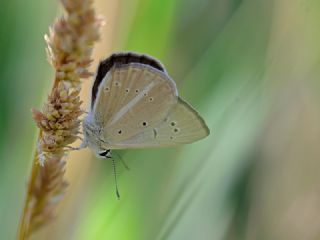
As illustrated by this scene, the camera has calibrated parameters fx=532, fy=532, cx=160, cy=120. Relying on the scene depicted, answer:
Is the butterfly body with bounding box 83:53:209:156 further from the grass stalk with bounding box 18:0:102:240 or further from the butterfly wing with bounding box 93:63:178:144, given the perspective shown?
the grass stalk with bounding box 18:0:102:240

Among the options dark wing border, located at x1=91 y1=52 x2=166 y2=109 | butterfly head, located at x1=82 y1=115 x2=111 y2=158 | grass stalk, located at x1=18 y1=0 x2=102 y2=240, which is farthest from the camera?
butterfly head, located at x1=82 y1=115 x2=111 y2=158

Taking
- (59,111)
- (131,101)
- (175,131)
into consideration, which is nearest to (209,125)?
(175,131)

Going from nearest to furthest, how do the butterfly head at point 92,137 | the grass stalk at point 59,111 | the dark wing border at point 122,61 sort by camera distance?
1. the grass stalk at point 59,111
2. the dark wing border at point 122,61
3. the butterfly head at point 92,137

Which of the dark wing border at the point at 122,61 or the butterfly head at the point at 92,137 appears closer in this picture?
the dark wing border at the point at 122,61

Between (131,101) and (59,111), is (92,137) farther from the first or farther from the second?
(59,111)

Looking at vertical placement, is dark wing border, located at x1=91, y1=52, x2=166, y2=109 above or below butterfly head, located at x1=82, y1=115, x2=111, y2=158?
above

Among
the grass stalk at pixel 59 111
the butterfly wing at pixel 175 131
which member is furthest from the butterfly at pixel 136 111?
the grass stalk at pixel 59 111

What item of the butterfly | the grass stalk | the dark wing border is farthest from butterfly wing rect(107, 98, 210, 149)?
the grass stalk

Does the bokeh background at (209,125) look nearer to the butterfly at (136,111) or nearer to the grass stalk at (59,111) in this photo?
the butterfly at (136,111)
